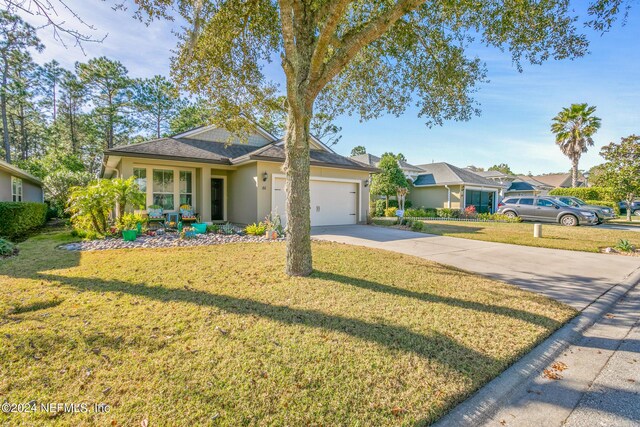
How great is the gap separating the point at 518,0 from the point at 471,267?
17.3ft

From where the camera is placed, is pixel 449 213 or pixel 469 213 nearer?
pixel 469 213

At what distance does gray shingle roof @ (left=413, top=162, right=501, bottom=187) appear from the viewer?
23375 millimetres

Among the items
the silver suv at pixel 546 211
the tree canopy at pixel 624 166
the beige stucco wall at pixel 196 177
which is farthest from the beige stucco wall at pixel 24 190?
the tree canopy at pixel 624 166

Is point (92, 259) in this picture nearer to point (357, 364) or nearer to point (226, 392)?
point (226, 392)

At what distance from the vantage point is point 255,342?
121 inches

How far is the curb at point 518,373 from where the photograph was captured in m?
2.32

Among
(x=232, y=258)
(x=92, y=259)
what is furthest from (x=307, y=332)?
(x=92, y=259)

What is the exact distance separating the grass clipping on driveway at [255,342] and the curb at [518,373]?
7 cm

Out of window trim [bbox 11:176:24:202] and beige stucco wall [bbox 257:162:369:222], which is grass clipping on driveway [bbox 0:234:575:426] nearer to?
beige stucco wall [bbox 257:162:369:222]

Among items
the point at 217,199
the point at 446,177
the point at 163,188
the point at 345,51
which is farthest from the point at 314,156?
the point at 446,177

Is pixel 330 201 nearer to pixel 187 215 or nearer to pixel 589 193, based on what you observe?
pixel 187 215

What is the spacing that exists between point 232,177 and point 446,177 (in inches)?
691

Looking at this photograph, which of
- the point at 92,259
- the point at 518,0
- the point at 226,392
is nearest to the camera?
the point at 226,392

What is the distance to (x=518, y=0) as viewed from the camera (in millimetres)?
5422
